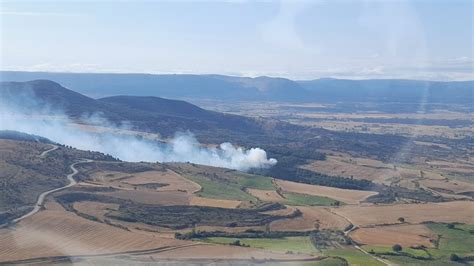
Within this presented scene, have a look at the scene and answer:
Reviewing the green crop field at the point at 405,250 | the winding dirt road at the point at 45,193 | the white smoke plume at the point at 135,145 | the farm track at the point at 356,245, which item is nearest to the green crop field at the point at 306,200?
the farm track at the point at 356,245

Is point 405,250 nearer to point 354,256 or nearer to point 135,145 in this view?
point 354,256

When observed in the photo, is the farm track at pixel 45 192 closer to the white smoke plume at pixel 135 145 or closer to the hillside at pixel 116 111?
the white smoke plume at pixel 135 145

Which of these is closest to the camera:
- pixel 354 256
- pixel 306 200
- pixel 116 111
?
pixel 354 256

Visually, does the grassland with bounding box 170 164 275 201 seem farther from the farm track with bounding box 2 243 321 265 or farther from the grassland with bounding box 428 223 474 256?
the farm track with bounding box 2 243 321 265

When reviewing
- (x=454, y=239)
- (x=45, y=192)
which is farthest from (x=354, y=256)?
(x=45, y=192)

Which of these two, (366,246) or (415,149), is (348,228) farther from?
(415,149)

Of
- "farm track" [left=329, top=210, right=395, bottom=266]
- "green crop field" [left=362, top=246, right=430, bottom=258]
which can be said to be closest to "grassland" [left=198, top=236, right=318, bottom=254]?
"farm track" [left=329, top=210, right=395, bottom=266]

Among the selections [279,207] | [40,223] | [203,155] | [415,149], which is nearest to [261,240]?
[279,207]
